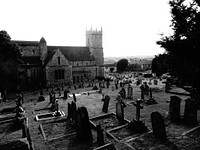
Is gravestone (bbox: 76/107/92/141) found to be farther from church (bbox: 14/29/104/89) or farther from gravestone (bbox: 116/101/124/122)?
church (bbox: 14/29/104/89)

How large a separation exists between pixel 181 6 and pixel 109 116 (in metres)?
9.52

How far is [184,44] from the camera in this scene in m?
8.75

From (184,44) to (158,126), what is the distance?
4.97 metres

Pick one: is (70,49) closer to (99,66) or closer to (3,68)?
(99,66)

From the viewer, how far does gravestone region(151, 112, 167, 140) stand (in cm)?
833

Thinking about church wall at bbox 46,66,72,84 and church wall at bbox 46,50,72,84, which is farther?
church wall at bbox 46,50,72,84

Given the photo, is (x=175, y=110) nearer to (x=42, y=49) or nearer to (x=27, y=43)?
(x=42, y=49)

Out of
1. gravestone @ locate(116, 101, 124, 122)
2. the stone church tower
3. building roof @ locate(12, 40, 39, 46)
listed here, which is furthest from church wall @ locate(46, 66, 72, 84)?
gravestone @ locate(116, 101, 124, 122)

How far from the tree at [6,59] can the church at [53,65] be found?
248 inches

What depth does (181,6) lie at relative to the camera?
362 inches

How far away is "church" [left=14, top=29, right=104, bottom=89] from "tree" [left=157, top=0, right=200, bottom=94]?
2892 centimetres

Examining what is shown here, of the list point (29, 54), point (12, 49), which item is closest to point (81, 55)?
point (29, 54)

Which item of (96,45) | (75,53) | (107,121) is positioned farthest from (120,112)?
(96,45)

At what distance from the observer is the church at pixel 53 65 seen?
33312 millimetres
